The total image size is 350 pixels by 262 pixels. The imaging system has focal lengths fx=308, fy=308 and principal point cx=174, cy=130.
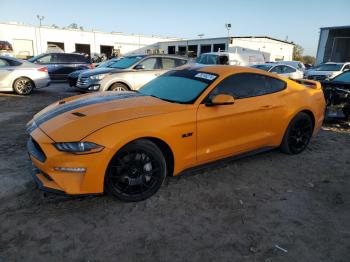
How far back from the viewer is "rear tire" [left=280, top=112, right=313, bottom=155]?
5035mm

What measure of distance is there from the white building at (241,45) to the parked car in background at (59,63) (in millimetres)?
20498

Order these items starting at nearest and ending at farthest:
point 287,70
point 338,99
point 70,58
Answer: point 338,99 → point 70,58 → point 287,70

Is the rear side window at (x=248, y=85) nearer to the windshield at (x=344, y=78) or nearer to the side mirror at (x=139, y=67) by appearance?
the windshield at (x=344, y=78)

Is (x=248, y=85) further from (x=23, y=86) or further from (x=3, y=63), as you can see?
(x=3, y=63)

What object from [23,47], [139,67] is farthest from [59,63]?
[23,47]

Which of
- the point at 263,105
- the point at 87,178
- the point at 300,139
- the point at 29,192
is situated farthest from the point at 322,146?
the point at 29,192

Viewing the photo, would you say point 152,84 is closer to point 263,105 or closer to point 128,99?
point 128,99

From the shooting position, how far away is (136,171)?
348 cm

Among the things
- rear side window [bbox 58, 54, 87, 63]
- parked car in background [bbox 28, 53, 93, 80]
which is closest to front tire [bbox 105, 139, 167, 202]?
parked car in background [bbox 28, 53, 93, 80]

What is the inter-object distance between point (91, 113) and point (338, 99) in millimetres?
6022

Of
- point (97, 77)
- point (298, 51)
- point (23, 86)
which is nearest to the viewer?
point (97, 77)

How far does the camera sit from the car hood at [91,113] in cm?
325

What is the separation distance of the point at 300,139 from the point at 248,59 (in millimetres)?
14890

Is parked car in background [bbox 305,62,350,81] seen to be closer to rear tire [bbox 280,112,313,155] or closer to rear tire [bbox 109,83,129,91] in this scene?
rear tire [bbox 109,83,129,91]
